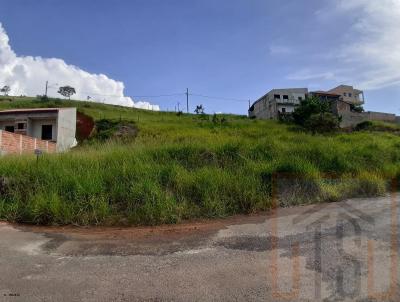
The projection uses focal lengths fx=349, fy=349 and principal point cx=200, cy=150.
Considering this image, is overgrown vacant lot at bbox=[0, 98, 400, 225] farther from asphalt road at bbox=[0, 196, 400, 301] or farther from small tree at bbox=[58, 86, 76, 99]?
small tree at bbox=[58, 86, 76, 99]

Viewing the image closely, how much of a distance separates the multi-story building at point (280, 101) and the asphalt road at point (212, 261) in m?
48.1

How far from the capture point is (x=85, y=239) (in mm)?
5199

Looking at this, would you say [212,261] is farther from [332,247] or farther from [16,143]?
[16,143]

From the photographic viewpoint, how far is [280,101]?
5450cm

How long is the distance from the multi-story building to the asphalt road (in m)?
48.1

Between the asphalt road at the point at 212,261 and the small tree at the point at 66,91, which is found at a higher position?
the small tree at the point at 66,91

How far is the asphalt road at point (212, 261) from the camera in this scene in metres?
3.48

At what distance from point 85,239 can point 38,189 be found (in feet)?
7.60

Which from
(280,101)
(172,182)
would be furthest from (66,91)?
(172,182)

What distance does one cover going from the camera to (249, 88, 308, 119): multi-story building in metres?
54.0

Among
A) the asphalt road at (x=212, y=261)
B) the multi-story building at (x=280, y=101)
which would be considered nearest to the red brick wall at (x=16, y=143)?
the asphalt road at (x=212, y=261)

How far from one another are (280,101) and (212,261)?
172 feet

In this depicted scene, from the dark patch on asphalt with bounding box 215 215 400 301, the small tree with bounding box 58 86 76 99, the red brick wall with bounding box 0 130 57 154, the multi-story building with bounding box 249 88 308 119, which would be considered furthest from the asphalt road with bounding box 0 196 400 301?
the small tree with bounding box 58 86 76 99

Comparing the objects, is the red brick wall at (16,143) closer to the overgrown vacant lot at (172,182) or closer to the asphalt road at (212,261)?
the overgrown vacant lot at (172,182)
